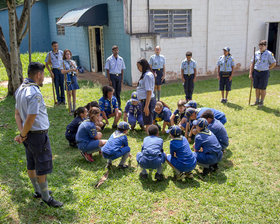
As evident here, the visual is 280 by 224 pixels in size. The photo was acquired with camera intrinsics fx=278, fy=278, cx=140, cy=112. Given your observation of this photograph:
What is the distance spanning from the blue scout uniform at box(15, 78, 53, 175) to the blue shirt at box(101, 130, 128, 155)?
1.25 m

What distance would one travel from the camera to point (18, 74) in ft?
31.5

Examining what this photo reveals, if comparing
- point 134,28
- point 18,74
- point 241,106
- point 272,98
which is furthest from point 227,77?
point 18,74

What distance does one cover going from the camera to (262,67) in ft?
26.7

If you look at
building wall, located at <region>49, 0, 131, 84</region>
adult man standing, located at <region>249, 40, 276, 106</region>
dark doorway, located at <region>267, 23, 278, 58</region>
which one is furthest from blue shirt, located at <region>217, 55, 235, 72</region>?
dark doorway, located at <region>267, 23, 278, 58</region>

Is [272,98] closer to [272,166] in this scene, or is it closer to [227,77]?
[227,77]

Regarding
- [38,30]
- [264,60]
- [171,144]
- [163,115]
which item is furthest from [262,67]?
[38,30]

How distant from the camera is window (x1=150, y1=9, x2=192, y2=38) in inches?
476

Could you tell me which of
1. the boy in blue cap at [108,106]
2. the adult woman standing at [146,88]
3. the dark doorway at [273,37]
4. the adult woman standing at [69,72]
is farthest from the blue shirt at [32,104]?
the dark doorway at [273,37]

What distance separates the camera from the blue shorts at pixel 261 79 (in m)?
8.20

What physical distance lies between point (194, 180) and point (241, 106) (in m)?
4.76

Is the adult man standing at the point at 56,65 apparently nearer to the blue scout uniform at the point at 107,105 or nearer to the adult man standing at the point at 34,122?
the blue scout uniform at the point at 107,105

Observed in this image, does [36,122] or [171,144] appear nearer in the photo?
[36,122]

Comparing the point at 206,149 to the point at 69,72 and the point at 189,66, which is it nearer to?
the point at 189,66

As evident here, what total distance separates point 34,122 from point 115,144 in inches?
64.8
